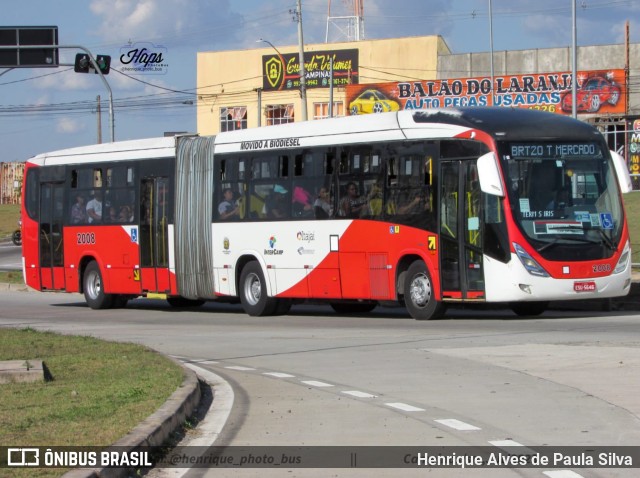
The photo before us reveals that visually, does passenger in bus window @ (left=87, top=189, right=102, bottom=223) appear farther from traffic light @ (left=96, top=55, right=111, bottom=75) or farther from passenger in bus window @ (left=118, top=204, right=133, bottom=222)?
traffic light @ (left=96, top=55, right=111, bottom=75)

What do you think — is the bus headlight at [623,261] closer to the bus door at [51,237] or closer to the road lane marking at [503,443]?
the road lane marking at [503,443]

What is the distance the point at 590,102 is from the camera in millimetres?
65500

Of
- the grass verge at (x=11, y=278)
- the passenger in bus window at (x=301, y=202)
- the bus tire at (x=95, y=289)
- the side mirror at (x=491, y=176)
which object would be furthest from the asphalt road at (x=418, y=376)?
the grass verge at (x=11, y=278)

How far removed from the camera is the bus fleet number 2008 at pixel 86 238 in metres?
28.6

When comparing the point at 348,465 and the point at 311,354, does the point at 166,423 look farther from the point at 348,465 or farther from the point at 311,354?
the point at 311,354

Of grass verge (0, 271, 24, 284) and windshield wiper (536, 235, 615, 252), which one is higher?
windshield wiper (536, 235, 615, 252)

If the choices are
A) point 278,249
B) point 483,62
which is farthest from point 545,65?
point 278,249

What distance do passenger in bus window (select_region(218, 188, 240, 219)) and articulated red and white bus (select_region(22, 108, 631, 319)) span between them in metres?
0.04

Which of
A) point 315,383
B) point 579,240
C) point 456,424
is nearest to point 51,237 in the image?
point 579,240

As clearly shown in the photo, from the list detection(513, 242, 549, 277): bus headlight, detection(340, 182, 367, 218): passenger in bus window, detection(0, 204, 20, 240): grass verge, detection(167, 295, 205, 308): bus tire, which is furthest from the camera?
detection(0, 204, 20, 240): grass verge

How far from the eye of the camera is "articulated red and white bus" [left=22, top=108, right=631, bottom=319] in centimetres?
1973

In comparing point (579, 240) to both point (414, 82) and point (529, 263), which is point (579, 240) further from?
point (414, 82)

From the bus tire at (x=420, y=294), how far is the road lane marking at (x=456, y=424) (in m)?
10.5

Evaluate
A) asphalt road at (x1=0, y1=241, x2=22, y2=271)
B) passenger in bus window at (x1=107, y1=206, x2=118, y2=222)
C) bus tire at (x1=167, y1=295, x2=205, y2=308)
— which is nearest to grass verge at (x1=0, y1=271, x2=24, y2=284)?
asphalt road at (x1=0, y1=241, x2=22, y2=271)
